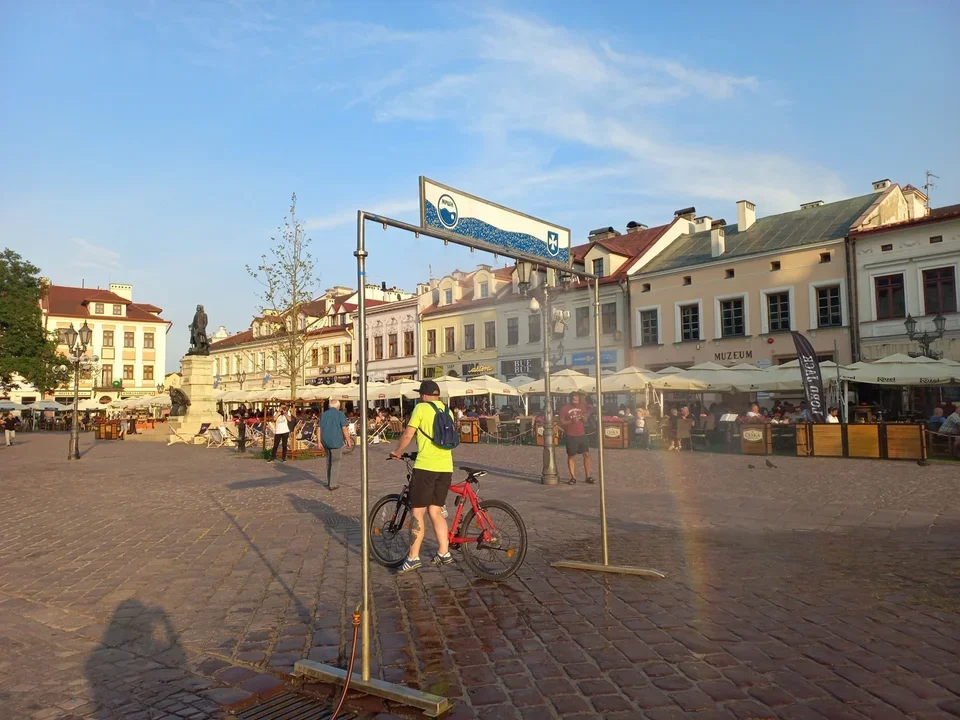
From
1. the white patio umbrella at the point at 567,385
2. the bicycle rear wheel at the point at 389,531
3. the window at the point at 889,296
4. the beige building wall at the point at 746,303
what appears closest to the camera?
the bicycle rear wheel at the point at 389,531

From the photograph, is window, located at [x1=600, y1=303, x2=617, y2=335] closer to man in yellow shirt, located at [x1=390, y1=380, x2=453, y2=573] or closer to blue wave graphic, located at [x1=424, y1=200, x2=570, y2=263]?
blue wave graphic, located at [x1=424, y1=200, x2=570, y2=263]

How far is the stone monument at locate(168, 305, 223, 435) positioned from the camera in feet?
104

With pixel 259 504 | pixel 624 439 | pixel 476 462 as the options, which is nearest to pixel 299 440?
pixel 476 462

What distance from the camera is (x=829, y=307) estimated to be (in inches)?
1214

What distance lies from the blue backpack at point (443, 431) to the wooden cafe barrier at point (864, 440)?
581 inches

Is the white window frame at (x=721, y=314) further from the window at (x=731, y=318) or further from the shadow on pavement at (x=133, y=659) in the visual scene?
the shadow on pavement at (x=133, y=659)

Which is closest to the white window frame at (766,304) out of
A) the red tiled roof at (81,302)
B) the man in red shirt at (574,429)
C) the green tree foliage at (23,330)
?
the man in red shirt at (574,429)

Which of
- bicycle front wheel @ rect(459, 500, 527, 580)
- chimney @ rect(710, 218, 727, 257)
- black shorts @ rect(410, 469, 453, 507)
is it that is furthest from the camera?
chimney @ rect(710, 218, 727, 257)

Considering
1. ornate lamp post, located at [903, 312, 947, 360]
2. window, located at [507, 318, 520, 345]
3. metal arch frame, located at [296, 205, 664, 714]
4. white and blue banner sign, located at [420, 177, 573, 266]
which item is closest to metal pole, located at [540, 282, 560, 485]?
white and blue banner sign, located at [420, 177, 573, 266]

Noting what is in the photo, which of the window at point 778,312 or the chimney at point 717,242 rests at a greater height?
the chimney at point 717,242

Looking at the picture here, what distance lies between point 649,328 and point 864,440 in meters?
20.2

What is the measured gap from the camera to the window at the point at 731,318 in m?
33.9

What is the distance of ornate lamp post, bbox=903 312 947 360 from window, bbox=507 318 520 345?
21.9 m

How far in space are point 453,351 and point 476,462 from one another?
97.6 feet
